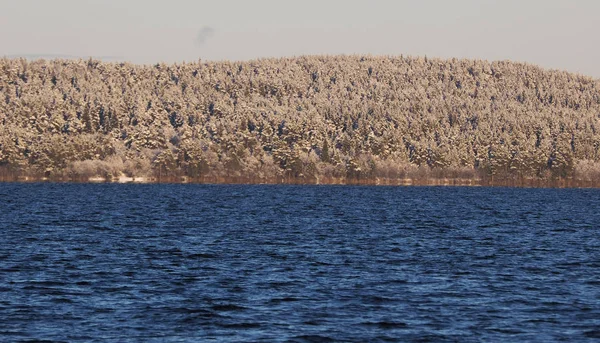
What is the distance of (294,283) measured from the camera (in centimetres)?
3931

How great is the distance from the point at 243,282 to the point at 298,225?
37048 mm

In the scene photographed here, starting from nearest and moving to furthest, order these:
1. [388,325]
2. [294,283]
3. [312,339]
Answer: [312,339] < [388,325] < [294,283]

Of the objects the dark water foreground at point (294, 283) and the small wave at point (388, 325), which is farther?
the small wave at point (388, 325)

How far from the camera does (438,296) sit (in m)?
36.3

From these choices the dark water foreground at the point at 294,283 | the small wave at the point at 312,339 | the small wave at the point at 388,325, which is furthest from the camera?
the small wave at the point at 388,325

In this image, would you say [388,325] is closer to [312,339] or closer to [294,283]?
[312,339]

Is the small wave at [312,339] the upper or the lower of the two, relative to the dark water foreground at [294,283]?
lower

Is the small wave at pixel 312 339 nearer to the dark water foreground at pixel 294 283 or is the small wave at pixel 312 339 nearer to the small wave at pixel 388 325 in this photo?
the dark water foreground at pixel 294 283

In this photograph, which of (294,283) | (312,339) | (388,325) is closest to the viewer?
(312,339)

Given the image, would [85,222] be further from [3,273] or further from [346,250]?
[3,273]

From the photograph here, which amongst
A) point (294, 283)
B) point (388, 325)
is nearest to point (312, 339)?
point (388, 325)

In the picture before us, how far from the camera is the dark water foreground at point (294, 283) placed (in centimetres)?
2961

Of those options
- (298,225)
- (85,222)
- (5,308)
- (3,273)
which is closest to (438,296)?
(5,308)

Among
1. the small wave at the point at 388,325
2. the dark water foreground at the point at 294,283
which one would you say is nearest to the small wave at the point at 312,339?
the dark water foreground at the point at 294,283
